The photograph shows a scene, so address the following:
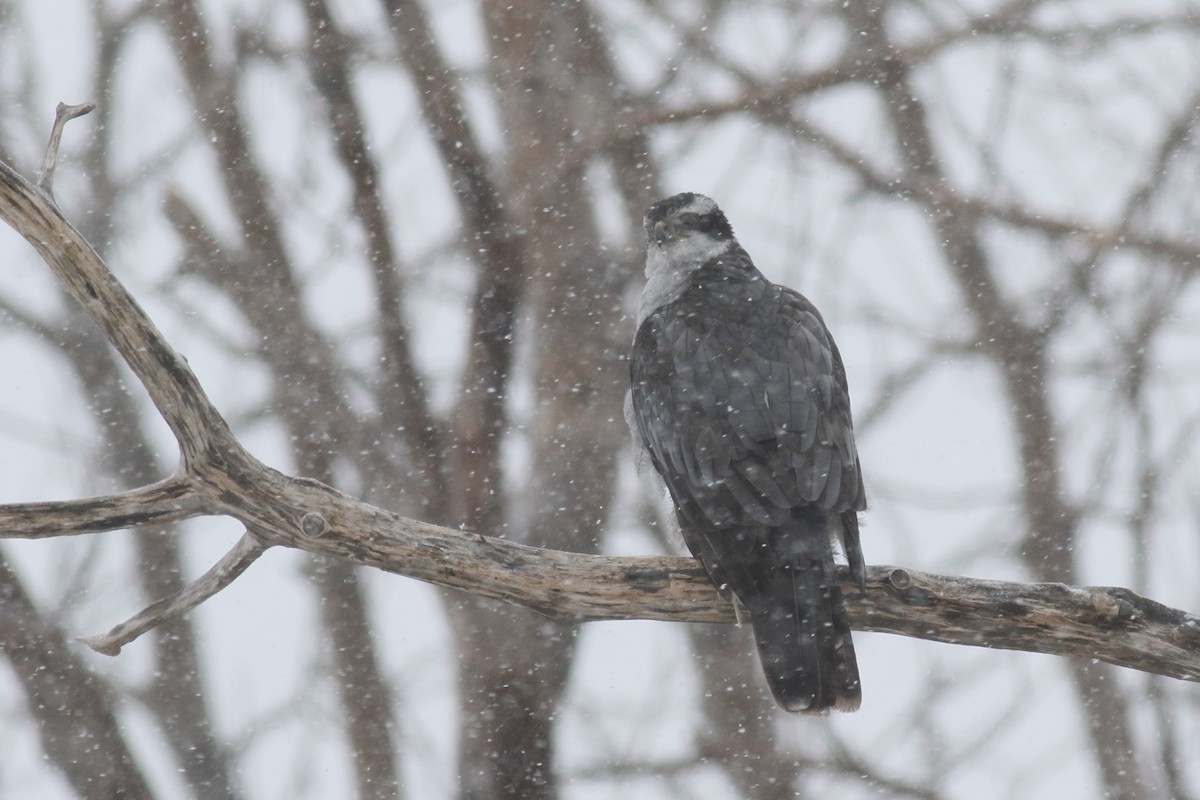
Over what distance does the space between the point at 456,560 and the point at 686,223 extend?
7.35ft

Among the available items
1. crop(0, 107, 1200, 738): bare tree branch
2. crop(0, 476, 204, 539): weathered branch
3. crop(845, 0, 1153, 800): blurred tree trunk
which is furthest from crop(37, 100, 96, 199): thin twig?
crop(845, 0, 1153, 800): blurred tree trunk

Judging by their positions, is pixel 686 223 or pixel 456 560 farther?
pixel 686 223

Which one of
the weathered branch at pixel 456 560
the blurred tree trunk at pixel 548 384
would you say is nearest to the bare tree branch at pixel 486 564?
the weathered branch at pixel 456 560

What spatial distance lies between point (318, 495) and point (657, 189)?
196 inches

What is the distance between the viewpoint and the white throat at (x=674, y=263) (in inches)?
204

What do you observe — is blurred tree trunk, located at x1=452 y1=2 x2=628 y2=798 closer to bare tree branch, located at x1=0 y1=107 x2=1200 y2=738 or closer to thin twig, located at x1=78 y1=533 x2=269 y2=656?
bare tree branch, located at x1=0 y1=107 x2=1200 y2=738

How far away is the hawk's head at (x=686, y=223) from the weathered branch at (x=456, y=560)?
6.32 ft

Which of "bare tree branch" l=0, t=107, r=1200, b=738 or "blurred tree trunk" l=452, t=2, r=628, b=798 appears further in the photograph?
"blurred tree trunk" l=452, t=2, r=628, b=798

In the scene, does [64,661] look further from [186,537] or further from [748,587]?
[748,587]

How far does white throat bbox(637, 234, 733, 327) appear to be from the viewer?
5.18 meters

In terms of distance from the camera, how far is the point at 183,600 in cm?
355

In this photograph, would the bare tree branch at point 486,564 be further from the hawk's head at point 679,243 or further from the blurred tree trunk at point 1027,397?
the blurred tree trunk at point 1027,397

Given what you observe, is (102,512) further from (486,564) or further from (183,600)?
(486,564)

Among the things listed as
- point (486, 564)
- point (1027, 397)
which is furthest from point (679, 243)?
point (1027, 397)
